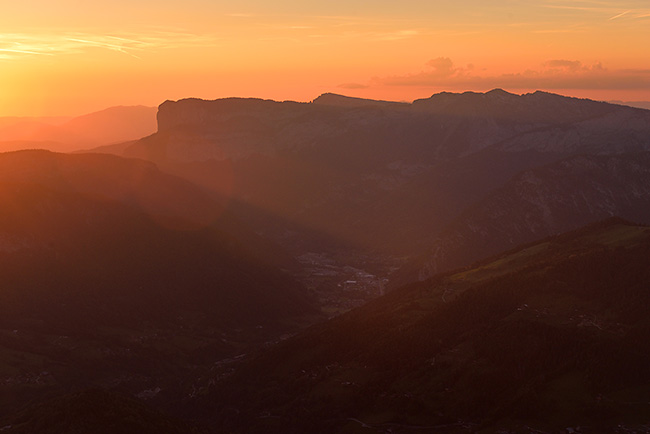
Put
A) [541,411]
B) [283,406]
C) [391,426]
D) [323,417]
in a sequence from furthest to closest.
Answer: [283,406] < [323,417] < [391,426] < [541,411]

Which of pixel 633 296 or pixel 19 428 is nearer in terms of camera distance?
pixel 19 428

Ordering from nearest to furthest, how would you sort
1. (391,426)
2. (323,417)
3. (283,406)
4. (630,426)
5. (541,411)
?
1. (630,426)
2. (541,411)
3. (391,426)
4. (323,417)
5. (283,406)

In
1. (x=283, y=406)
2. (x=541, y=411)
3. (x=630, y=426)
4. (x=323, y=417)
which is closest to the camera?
(x=630, y=426)

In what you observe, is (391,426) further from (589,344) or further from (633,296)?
(633,296)

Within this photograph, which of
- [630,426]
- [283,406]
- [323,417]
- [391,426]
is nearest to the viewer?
[630,426]

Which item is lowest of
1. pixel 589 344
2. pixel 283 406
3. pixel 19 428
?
pixel 283 406

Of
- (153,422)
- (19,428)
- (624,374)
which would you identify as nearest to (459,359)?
(624,374)

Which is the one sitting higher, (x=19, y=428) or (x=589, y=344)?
(x=589, y=344)

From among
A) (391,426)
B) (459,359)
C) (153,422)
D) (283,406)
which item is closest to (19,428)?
(153,422)

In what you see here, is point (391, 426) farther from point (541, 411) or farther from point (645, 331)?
point (645, 331)
